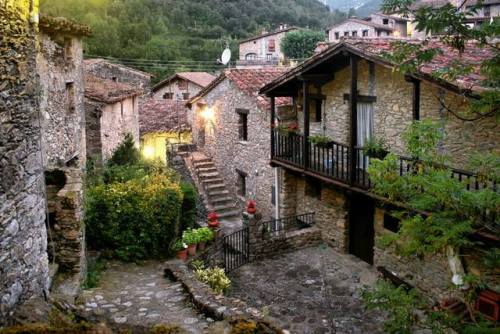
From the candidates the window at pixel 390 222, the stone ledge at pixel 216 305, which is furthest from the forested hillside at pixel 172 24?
the stone ledge at pixel 216 305

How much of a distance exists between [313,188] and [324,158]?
5.86 feet

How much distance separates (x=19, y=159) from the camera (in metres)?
4.39

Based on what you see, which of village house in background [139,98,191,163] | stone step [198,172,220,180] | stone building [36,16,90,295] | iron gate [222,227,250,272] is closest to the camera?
stone building [36,16,90,295]

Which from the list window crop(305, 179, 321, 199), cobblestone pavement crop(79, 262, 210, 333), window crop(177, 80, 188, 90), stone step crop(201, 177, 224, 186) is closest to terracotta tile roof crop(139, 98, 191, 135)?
stone step crop(201, 177, 224, 186)

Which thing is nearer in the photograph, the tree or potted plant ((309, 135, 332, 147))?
potted plant ((309, 135, 332, 147))

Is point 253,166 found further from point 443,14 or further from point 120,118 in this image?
point 443,14

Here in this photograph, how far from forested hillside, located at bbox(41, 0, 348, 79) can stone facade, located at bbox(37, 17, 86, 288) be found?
26.3 meters

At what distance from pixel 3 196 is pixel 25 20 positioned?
1581mm

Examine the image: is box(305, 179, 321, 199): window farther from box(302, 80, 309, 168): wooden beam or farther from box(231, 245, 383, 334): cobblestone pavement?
box(231, 245, 383, 334): cobblestone pavement

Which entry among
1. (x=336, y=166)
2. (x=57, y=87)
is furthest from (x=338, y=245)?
(x=57, y=87)

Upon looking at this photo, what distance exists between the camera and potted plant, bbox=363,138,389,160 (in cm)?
1162

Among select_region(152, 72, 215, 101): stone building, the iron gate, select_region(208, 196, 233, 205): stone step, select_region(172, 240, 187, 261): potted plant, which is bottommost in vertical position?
the iron gate

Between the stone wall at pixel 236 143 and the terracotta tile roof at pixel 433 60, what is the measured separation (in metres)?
3.57

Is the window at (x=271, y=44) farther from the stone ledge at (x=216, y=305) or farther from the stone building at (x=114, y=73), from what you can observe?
the stone ledge at (x=216, y=305)
